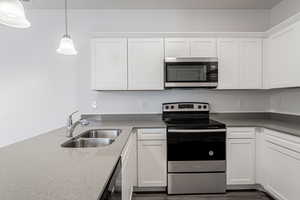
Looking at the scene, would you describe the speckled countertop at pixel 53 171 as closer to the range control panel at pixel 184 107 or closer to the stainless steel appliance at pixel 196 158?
the stainless steel appliance at pixel 196 158

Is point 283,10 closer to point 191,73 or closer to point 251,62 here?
point 251,62

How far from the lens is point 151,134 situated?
2766 millimetres

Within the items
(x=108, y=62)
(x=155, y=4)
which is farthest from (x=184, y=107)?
(x=155, y=4)

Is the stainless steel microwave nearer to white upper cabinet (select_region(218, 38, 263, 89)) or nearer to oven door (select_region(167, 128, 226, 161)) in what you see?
white upper cabinet (select_region(218, 38, 263, 89))

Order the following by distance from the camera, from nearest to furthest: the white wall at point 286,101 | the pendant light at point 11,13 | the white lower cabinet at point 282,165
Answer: the pendant light at point 11,13, the white lower cabinet at point 282,165, the white wall at point 286,101

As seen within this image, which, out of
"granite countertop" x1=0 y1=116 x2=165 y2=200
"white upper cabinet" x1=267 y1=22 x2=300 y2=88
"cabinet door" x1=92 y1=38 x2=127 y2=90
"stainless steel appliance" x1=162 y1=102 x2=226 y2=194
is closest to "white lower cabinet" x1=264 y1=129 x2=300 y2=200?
"stainless steel appliance" x1=162 y1=102 x2=226 y2=194

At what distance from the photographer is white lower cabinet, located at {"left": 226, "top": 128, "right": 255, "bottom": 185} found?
9.07ft

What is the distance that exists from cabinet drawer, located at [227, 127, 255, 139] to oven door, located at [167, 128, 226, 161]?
5.1 inches

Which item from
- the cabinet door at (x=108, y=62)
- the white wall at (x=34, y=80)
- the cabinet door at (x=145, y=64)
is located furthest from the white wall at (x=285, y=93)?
the white wall at (x=34, y=80)

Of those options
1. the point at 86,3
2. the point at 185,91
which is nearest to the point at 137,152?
the point at 185,91

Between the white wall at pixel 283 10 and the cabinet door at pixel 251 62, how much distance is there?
1.70 ft

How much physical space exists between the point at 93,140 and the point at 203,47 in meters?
2.02

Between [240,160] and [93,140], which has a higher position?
[93,140]

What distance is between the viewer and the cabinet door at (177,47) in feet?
9.93
